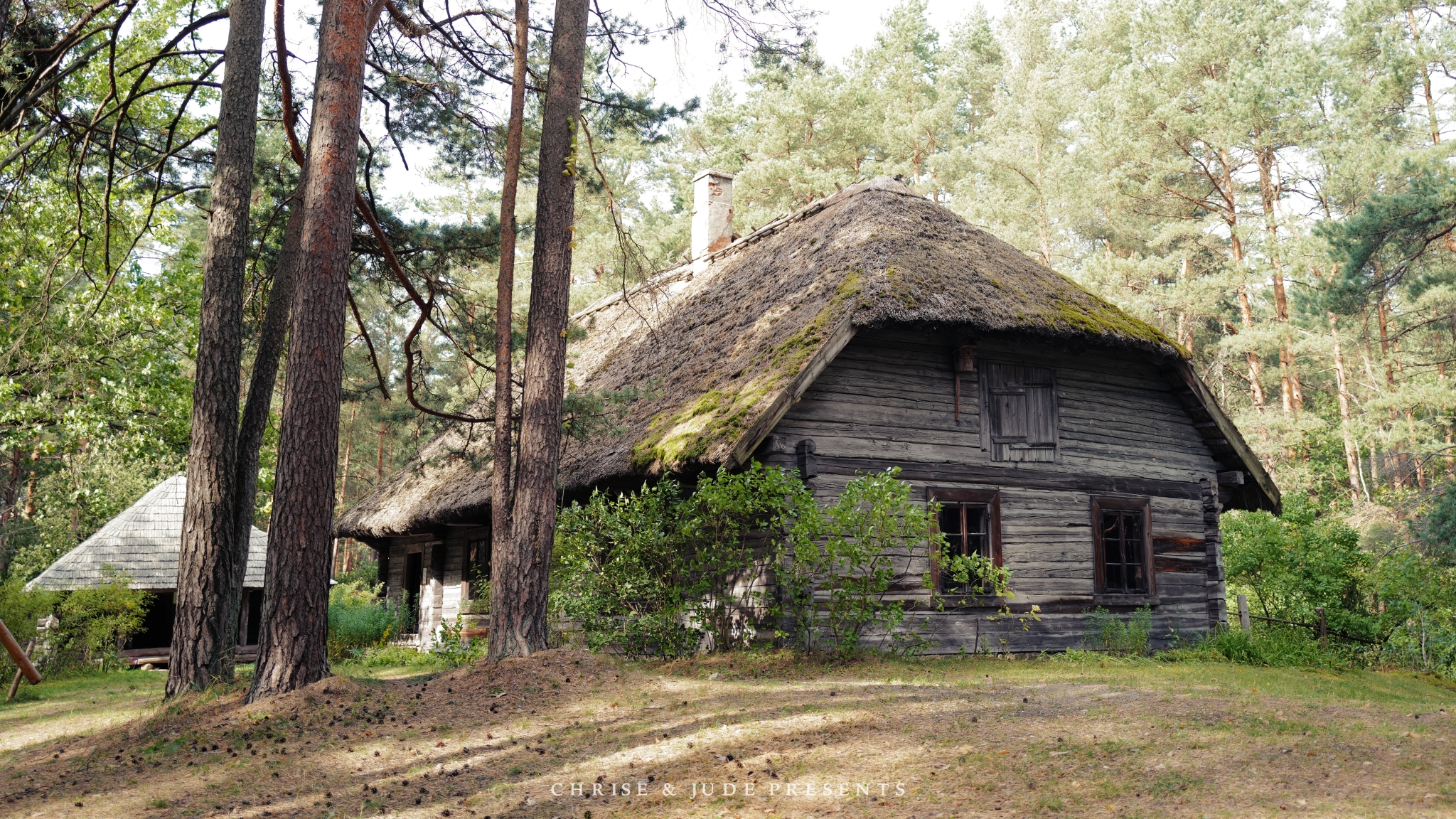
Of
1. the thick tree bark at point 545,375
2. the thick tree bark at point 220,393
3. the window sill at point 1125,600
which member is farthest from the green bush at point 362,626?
the window sill at point 1125,600

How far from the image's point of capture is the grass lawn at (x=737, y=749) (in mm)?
5152

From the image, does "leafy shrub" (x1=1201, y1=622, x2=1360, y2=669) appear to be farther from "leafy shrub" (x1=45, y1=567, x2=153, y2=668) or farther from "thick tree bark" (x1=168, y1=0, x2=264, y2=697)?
"leafy shrub" (x1=45, y1=567, x2=153, y2=668)

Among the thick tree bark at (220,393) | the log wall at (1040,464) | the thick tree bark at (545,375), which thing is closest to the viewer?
the thick tree bark at (220,393)

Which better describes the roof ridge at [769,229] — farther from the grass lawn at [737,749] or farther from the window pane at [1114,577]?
the window pane at [1114,577]

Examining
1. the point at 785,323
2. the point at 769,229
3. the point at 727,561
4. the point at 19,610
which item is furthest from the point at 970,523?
the point at 19,610

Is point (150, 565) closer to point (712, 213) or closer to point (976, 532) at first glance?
point (712, 213)

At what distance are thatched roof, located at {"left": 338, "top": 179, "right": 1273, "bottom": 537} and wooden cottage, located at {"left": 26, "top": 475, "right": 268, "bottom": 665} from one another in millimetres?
3476

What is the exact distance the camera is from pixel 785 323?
11.7 meters

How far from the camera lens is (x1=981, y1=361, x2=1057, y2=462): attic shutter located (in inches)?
476

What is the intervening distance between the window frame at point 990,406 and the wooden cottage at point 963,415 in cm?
2

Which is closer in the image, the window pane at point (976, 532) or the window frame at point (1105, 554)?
the window pane at point (976, 532)

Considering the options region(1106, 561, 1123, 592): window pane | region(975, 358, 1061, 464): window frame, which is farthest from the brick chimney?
region(1106, 561, 1123, 592): window pane

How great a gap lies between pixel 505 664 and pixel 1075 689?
4.74 m

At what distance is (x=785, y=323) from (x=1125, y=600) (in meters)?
5.55
